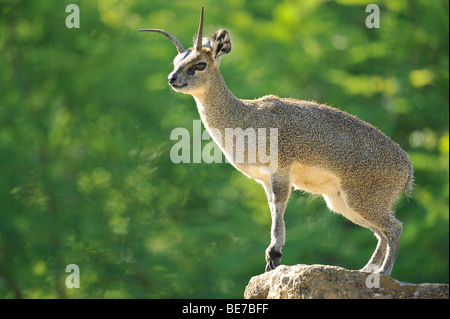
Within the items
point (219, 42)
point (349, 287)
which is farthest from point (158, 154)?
point (349, 287)

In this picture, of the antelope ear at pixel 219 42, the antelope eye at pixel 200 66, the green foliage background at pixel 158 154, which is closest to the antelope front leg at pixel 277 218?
the antelope eye at pixel 200 66

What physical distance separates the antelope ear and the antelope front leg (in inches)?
83.1

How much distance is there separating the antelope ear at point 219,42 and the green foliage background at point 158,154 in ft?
56.9

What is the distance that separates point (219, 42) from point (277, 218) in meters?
2.87

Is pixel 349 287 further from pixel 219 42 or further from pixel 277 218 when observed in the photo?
pixel 219 42

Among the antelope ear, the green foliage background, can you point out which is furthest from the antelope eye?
the green foliage background

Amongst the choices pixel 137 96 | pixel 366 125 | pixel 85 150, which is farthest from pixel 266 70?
pixel 366 125

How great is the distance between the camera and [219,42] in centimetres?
1326

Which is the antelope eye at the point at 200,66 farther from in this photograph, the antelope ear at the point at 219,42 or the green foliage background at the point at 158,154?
the green foliage background at the point at 158,154

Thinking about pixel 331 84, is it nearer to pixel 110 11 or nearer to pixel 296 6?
pixel 296 6

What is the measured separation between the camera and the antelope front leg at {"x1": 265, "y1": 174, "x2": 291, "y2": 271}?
12.9 meters

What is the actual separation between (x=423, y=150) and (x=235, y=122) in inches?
821

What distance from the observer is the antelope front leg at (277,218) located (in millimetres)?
12930

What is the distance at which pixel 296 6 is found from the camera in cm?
3788
